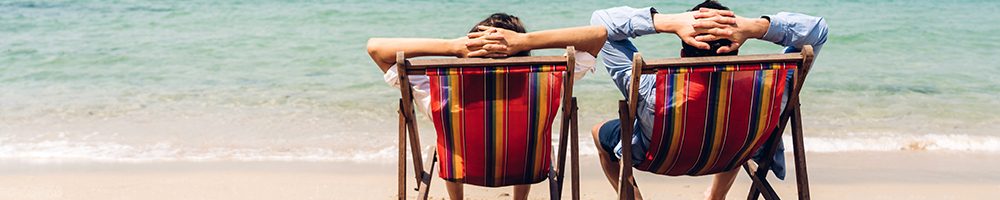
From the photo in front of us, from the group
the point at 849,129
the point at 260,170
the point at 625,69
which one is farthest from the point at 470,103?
the point at 849,129

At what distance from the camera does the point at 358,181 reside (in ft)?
16.0

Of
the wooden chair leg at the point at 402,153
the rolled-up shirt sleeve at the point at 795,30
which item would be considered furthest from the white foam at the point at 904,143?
the wooden chair leg at the point at 402,153

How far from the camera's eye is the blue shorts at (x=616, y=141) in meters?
3.41

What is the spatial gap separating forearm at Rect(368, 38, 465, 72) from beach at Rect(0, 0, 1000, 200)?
160 centimetres

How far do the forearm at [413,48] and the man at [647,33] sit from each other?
6cm

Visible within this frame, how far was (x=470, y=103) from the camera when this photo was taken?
9.88ft

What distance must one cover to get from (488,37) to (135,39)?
824 cm

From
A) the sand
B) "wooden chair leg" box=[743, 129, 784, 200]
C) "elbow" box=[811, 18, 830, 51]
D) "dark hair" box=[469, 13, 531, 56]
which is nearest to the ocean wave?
the sand

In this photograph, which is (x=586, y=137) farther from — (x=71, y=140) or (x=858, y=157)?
(x=71, y=140)

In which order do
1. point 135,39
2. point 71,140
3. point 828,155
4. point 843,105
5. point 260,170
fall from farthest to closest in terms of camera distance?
1. point 135,39
2. point 843,105
3. point 71,140
4. point 828,155
5. point 260,170

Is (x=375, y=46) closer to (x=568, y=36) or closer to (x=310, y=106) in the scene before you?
(x=568, y=36)

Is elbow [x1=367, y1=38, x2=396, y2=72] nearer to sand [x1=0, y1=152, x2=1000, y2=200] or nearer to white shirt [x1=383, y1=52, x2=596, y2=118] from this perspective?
white shirt [x1=383, y1=52, x2=596, y2=118]

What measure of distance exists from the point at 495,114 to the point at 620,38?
503 millimetres

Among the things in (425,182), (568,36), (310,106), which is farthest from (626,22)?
(310,106)
